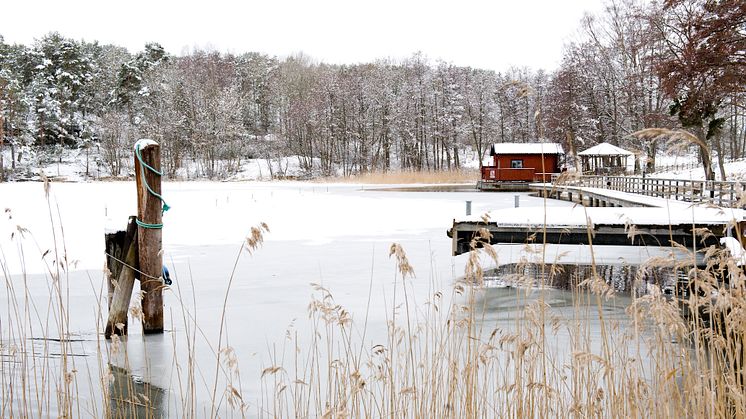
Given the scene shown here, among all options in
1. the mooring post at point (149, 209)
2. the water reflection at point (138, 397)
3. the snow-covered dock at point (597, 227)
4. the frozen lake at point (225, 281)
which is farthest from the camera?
the snow-covered dock at point (597, 227)

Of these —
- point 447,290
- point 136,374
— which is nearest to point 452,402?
point 136,374

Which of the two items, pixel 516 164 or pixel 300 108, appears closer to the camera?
pixel 516 164

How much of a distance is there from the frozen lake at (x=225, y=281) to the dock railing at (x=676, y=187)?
5.98ft

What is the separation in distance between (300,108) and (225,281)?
152 ft

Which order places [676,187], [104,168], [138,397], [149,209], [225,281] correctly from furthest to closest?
[104,168] < [676,187] < [225,281] < [149,209] < [138,397]

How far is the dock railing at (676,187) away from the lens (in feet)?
39.5

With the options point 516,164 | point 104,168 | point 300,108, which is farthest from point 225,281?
point 300,108

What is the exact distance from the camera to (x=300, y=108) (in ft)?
177

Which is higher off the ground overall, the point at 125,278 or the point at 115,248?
the point at 115,248

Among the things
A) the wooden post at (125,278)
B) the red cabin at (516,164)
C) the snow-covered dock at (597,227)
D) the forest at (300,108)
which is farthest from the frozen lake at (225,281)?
the forest at (300,108)

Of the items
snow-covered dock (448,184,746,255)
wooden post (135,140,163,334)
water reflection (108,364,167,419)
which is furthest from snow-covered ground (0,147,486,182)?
water reflection (108,364,167,419)

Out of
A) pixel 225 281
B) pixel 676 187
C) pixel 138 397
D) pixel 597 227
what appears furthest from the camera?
pixel 676 187

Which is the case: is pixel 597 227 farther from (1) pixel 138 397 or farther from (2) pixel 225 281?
(1) pixel 138 397

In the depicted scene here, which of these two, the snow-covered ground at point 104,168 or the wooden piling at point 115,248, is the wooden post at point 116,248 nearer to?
the wooden piling at point 115,248
